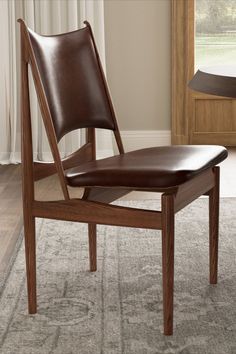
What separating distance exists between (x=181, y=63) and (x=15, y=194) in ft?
5.73

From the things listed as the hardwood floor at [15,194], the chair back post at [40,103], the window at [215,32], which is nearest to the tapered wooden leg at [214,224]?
the chair back post at [40,103]

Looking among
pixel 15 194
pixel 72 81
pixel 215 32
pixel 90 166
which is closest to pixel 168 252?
pixel 90 166

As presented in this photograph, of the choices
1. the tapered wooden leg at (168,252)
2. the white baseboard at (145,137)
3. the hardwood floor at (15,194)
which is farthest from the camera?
the white baseboard at (145,137)

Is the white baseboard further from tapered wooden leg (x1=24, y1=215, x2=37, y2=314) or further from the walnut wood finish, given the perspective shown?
tapered wooden leg (x1=24, y1=215, x2=37, y2=314)

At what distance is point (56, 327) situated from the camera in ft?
7.79

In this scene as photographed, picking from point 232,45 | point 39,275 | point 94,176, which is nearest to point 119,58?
point 232,45

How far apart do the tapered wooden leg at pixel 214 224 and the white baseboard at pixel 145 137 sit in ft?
9.48

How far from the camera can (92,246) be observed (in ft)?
9.39

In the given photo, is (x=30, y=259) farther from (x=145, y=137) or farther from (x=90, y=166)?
(x=145, y=137)

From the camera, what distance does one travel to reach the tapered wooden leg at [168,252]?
86.8 inches

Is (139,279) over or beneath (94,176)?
beneath

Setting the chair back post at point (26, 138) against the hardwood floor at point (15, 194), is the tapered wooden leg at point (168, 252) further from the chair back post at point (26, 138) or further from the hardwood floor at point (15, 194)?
the hardwood floor at point (15, 194)

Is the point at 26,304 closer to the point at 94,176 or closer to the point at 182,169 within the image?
the point at 94,176

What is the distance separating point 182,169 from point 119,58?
3333 mm
